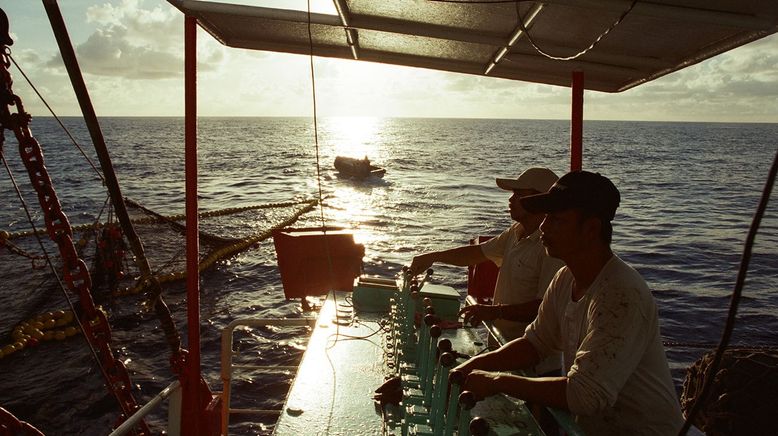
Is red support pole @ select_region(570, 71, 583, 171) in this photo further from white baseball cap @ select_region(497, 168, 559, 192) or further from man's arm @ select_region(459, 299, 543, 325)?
man's arm @ select_region(459, 299, 543, 325)

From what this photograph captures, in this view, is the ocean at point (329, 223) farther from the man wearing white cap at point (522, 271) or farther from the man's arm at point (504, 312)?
the man's arm at point (504, 312)

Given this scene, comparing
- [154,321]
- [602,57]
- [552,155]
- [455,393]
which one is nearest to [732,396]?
[602,57]

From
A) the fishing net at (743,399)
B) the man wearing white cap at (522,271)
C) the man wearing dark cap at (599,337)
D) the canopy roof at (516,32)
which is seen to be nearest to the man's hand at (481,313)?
the man wearing white cap at (522,271)

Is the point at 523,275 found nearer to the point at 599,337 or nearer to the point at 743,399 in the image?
the point at 599,337

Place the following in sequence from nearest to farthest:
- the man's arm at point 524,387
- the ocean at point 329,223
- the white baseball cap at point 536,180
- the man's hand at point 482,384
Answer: the man's arm at point 524,387 → the man's hand at point 482,384 → the white baseball cap at point 536,180 → the ocean at point 329,223

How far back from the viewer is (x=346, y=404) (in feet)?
13.3

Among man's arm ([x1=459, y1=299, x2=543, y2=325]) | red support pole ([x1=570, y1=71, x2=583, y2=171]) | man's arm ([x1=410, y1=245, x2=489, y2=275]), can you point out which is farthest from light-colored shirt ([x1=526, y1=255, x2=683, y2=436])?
red support pole ([x1=570, y1=71, x2=583, y2=171])

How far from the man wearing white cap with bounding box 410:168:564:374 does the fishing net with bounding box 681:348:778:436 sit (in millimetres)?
2779

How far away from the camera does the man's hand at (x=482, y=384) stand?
2.89 metres

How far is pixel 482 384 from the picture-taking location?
9.59 ft

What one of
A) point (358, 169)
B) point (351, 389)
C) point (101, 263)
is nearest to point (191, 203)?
point (351, 389)

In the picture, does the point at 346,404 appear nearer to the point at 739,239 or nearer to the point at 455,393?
the point at 455,393

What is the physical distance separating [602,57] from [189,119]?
13.9 feet

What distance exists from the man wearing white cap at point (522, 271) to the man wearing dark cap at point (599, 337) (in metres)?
1.43
